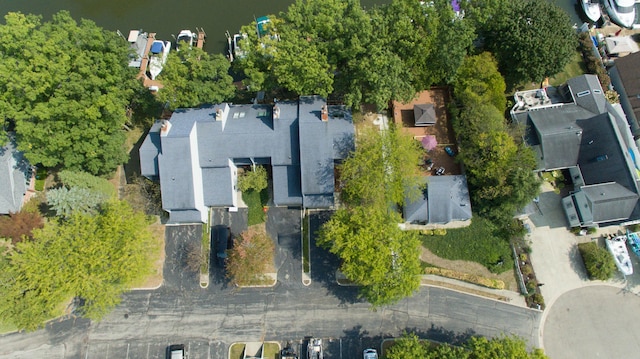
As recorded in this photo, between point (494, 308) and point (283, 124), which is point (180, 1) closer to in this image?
point (283, 124)

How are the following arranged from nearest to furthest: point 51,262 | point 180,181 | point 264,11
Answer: point 51,262 → point 180,181 → point 264,11

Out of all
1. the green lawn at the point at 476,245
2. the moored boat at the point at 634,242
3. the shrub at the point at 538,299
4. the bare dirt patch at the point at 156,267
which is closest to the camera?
the shrub at the point at 538,299

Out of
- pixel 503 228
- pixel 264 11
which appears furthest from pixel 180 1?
pixel 503 228

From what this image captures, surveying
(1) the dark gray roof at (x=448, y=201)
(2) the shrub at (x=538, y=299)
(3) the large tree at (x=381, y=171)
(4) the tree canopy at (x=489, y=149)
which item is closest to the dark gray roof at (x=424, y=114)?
(4) the tree canopy at (x=489, y=149)

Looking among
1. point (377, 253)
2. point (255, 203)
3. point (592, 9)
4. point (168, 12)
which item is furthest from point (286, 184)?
point (592, 9)

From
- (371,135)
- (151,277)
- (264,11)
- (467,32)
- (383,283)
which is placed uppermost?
(264,11)

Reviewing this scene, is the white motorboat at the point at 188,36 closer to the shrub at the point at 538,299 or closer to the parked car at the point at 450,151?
the parked car at the point at 450,151
